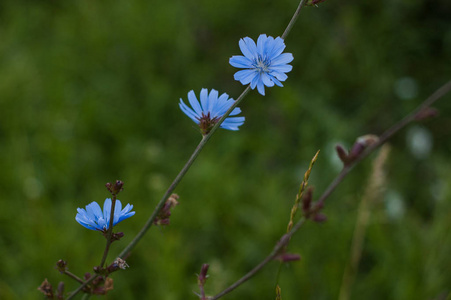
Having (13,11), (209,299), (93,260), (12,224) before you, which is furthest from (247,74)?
(13,11)

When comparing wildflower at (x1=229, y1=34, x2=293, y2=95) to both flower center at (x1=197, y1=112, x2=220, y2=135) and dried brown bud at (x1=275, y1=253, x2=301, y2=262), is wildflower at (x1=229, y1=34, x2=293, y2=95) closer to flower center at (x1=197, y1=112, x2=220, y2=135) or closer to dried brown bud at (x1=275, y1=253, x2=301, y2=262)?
flower center at (x1=197, y1=112, x2=220, y2=135)

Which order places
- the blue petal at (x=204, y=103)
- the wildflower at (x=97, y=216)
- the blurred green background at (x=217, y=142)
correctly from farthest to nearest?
the blurred green background at (x=217, y=142) < the blue petal at (x=204, y=103) < the wildflower at (x=97, y=216)

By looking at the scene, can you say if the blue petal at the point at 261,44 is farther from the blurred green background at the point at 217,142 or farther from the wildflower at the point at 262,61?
the blurred green background at the point at 217,142

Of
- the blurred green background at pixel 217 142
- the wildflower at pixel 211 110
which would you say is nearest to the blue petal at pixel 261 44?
the wildflower at pixel 211 110

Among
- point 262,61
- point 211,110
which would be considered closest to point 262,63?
point 262,61

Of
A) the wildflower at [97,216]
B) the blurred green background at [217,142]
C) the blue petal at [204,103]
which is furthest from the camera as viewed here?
the blurred green background at [217,142]

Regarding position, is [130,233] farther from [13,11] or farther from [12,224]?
[13,11]

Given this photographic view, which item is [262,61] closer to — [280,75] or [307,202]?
[280,75]
